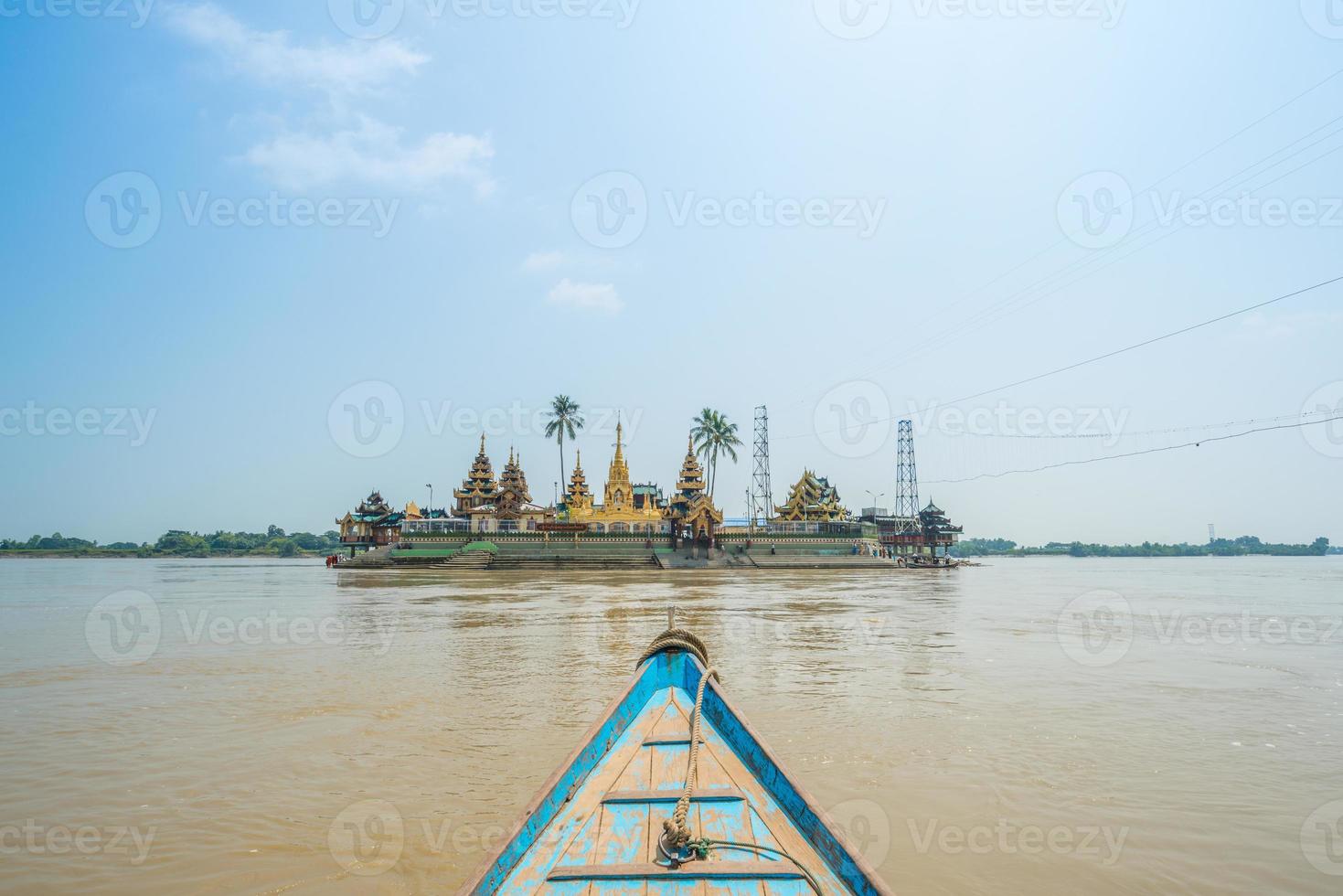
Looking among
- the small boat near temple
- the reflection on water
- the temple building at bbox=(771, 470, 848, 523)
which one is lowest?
the reflection on water

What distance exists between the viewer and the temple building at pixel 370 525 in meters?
63.0

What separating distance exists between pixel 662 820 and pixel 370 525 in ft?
217

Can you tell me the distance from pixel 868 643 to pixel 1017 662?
3090 mm

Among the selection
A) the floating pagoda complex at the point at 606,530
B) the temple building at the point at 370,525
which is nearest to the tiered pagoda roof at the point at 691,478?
the floating pagoda complex at the point at 606,530

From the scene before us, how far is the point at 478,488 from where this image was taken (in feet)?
189

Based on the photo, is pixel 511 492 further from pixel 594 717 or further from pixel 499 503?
pixel 594 717

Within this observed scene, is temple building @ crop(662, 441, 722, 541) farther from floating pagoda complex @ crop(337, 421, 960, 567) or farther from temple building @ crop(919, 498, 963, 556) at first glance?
temple building @ crop(919, 498, 963, 556)

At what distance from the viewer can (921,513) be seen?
242 feet

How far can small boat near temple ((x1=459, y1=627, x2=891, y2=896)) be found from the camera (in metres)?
2.96

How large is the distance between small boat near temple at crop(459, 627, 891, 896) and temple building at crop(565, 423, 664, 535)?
4981cm

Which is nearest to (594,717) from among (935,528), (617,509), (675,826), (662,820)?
(662,820)

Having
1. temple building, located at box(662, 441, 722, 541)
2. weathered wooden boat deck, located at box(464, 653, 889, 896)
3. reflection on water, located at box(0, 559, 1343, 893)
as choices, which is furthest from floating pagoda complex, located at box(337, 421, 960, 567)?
weathered wooden boat deck, located at box(464, 653, 889, 896)

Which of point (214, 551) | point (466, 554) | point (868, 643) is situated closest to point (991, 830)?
point (868, 643)

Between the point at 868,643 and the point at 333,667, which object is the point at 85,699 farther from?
the point at 868,643
